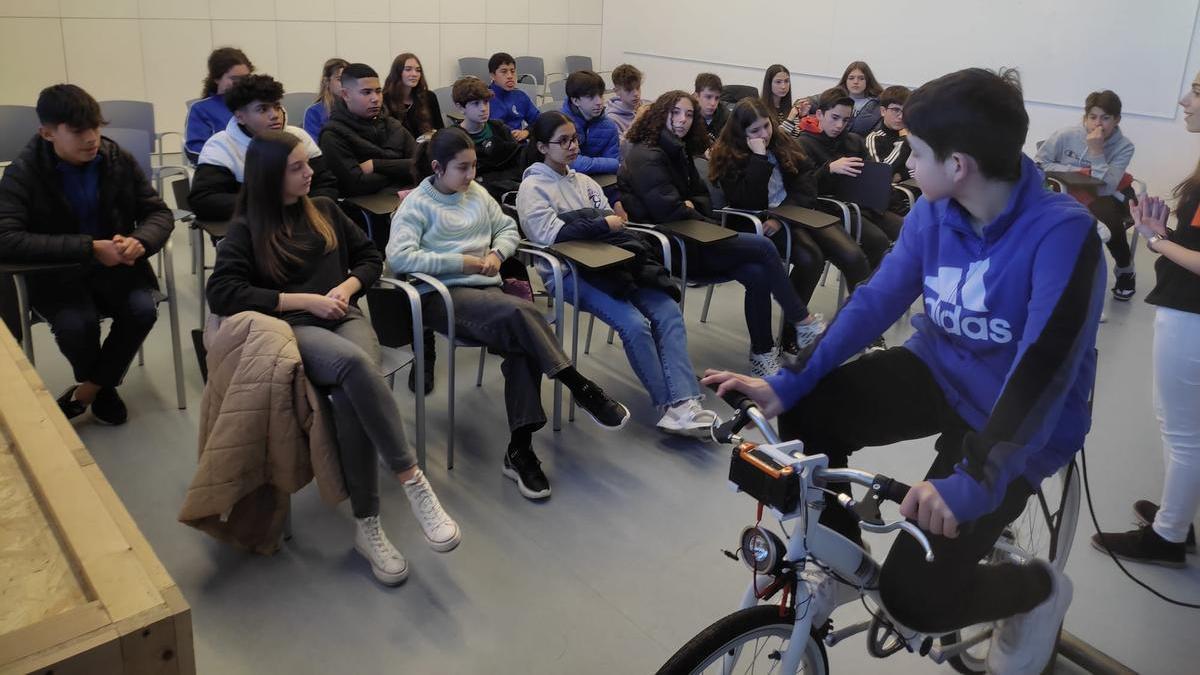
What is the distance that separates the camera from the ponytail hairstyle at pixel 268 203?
2535 millimetres

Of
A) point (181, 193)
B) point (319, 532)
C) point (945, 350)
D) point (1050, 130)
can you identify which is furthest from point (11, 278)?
point (1050, 130)

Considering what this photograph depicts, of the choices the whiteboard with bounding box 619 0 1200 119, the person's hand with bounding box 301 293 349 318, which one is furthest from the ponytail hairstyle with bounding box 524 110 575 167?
the whiteboard with bounding box 619 0 1200 119

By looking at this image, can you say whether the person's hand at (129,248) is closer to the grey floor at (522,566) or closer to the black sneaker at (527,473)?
the grey floor at (522,566)

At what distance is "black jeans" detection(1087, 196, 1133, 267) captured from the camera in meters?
5.07

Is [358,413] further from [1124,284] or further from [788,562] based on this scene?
[1124,284]

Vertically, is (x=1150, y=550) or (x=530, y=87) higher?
(x=530, y=87)

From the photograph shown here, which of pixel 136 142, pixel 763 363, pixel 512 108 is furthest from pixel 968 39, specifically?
pixel 136 142

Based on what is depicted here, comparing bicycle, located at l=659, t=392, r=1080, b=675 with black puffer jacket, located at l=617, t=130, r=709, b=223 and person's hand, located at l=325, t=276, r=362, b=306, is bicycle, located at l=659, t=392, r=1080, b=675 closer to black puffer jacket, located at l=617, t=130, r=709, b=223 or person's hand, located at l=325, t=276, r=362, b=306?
person's hand, located at l=325, t=276, r=362, b=306

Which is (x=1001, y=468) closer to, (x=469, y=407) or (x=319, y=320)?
(x=319, y=320)

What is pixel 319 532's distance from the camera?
258cm

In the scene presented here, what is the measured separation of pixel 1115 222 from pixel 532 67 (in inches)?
238

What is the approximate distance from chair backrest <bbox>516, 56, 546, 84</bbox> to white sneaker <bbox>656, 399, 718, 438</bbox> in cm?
667

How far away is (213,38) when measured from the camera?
733cm

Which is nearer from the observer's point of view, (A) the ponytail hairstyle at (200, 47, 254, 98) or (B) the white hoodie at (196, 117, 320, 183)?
(B) the white hoodie at (196, 117, 320, 183)
